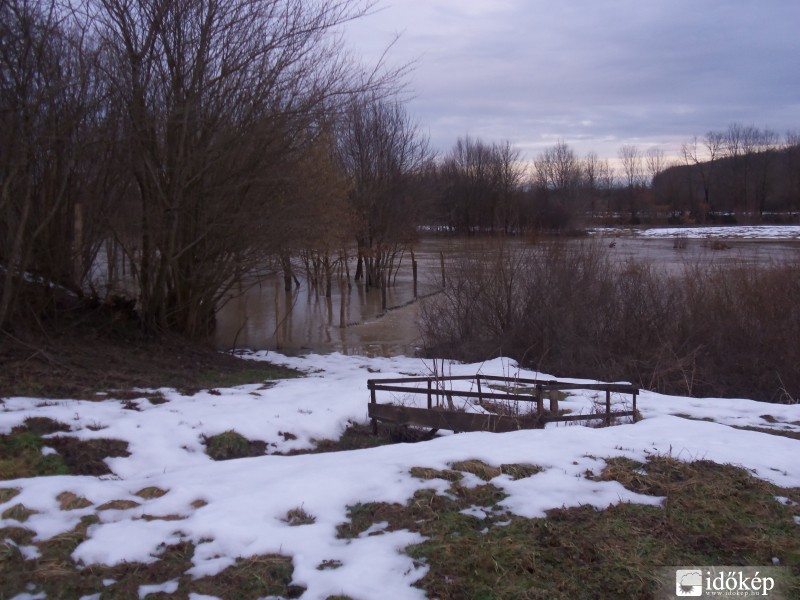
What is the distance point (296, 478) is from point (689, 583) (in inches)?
98.2

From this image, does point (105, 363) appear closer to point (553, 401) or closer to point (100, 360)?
point (100, 360)

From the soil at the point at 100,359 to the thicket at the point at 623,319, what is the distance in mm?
6848


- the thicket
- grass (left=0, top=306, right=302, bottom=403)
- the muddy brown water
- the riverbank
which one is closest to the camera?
grass (left=0, top=306, right=302, bottom=403)

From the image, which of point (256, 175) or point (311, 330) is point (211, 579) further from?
point (311, 330)

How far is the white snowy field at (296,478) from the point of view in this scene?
3.80m

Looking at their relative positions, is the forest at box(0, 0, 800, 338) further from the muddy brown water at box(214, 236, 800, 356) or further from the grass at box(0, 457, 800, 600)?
the grass at box(0, 457, 800, 600)

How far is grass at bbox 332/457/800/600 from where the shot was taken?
137 inches

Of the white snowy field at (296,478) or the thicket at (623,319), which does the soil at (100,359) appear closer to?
the white snowy field at (296,478)

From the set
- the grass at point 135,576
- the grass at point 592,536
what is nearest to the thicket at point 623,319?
the grass at point 592,536

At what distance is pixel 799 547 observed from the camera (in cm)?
388

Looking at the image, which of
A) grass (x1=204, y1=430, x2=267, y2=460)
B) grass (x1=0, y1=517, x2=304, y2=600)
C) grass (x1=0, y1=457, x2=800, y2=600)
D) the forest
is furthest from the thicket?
grass (x1=0, y1=517, x2=304, y2=600)

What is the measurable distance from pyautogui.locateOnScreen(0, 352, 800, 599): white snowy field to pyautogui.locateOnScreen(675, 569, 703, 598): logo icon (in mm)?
844

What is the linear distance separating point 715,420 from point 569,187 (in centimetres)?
6504

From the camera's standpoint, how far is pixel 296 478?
4.82 meters
